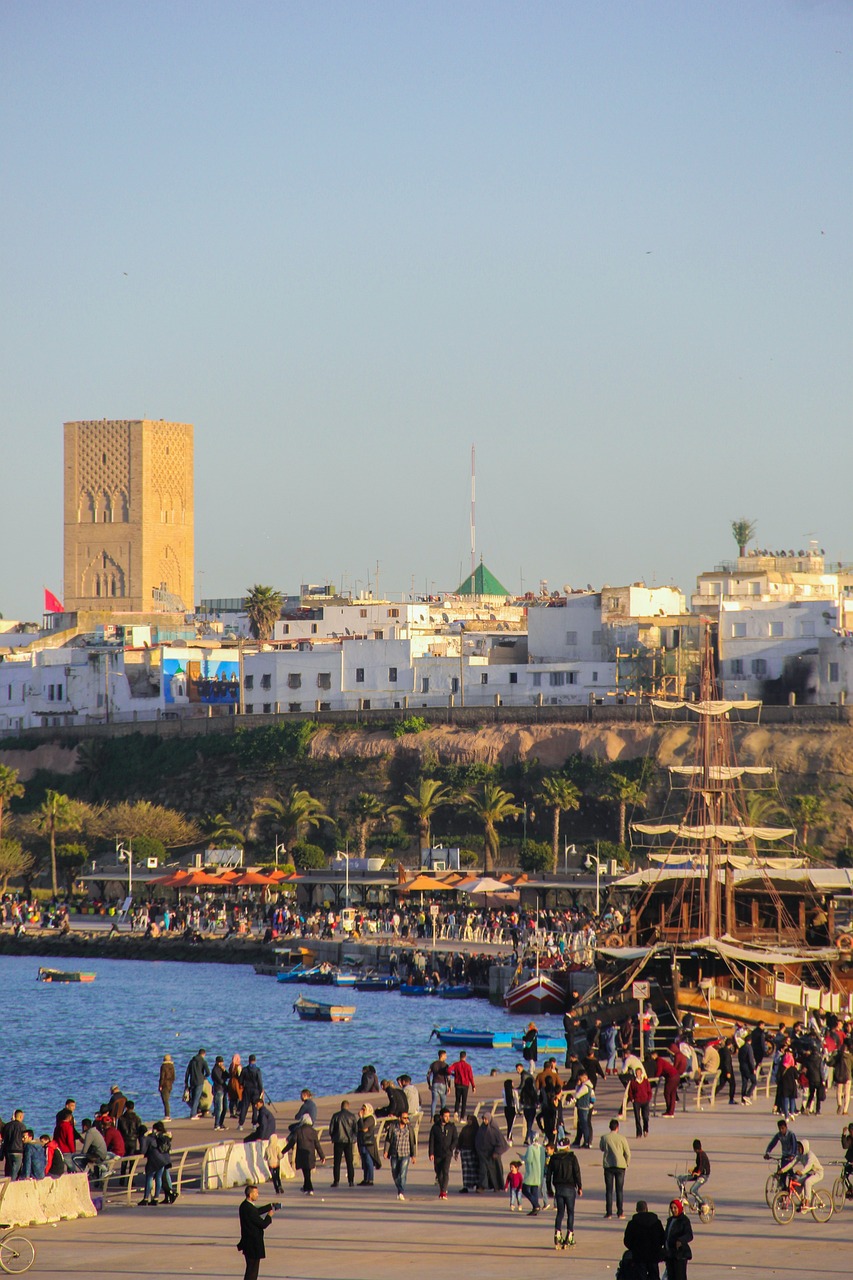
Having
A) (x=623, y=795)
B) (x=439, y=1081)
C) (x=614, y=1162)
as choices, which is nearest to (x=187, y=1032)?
(x=439, y=1081)

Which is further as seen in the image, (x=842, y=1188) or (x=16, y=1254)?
(x=842, y=1188)

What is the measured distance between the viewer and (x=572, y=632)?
102562mm

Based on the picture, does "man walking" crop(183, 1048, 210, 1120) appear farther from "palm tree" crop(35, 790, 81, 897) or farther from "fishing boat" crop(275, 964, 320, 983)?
"palm tree" crop(35, 790, 81, 897)

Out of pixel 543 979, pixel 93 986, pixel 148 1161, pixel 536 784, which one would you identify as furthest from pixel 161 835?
pixel 148 1161

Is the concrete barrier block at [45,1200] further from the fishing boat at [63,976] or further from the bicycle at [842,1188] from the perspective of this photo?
the fishing boat at [63,976]

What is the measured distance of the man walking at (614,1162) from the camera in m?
23.2

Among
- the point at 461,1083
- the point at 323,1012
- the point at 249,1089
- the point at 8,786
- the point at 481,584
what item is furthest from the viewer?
the point at 481,584

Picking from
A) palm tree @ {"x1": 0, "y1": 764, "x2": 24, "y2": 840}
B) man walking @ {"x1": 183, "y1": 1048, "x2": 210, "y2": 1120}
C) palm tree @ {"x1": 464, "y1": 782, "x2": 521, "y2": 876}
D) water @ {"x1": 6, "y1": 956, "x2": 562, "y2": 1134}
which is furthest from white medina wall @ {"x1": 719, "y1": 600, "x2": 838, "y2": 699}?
man walking @ {"x1": 183, "y1": 1048, "x2": 210, "y2": 1120}

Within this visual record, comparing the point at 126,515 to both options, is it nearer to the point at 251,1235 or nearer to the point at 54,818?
the point at 54,818

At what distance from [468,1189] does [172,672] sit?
86628mm

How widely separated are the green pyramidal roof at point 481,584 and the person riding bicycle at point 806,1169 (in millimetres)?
120546

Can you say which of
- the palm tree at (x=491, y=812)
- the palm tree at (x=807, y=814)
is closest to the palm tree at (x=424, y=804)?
the palm tree at (x=491, y=812)

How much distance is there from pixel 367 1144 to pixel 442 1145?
2397 millimetres

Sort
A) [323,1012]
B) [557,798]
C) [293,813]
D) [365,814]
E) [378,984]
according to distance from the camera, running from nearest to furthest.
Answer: [323,1012] < [378,984] < [557,798] < [365,814] < [293,813]
